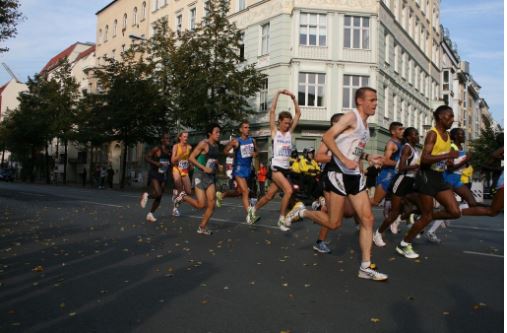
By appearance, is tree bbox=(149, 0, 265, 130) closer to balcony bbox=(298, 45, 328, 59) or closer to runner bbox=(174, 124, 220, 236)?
balcony bbox=(298, 45, 328, 59)

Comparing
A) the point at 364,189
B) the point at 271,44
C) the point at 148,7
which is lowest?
the point at 364,189

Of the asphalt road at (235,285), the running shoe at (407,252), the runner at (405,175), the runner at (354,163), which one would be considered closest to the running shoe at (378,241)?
the runner at (405,175)

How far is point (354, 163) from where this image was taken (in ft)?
17.1

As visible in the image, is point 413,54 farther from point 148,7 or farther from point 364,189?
point 364,189

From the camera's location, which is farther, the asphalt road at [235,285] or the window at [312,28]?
the window at [312,28]

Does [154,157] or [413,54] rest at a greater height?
[413,54]

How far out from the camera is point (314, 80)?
30.4 meters

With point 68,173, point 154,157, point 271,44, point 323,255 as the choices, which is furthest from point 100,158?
point 323,255

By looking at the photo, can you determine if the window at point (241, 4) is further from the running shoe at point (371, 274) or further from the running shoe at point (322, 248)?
the running shoe at point (371, 274)

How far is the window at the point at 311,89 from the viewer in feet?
98.9

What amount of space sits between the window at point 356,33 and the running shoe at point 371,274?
27.0 metres

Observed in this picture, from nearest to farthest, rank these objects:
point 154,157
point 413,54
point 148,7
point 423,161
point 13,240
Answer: point 423,161 < point 13,240 < point 154,157 < point 413,54 < point 148,7

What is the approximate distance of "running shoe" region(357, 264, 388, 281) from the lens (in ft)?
16.4

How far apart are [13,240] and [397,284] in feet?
19.0
